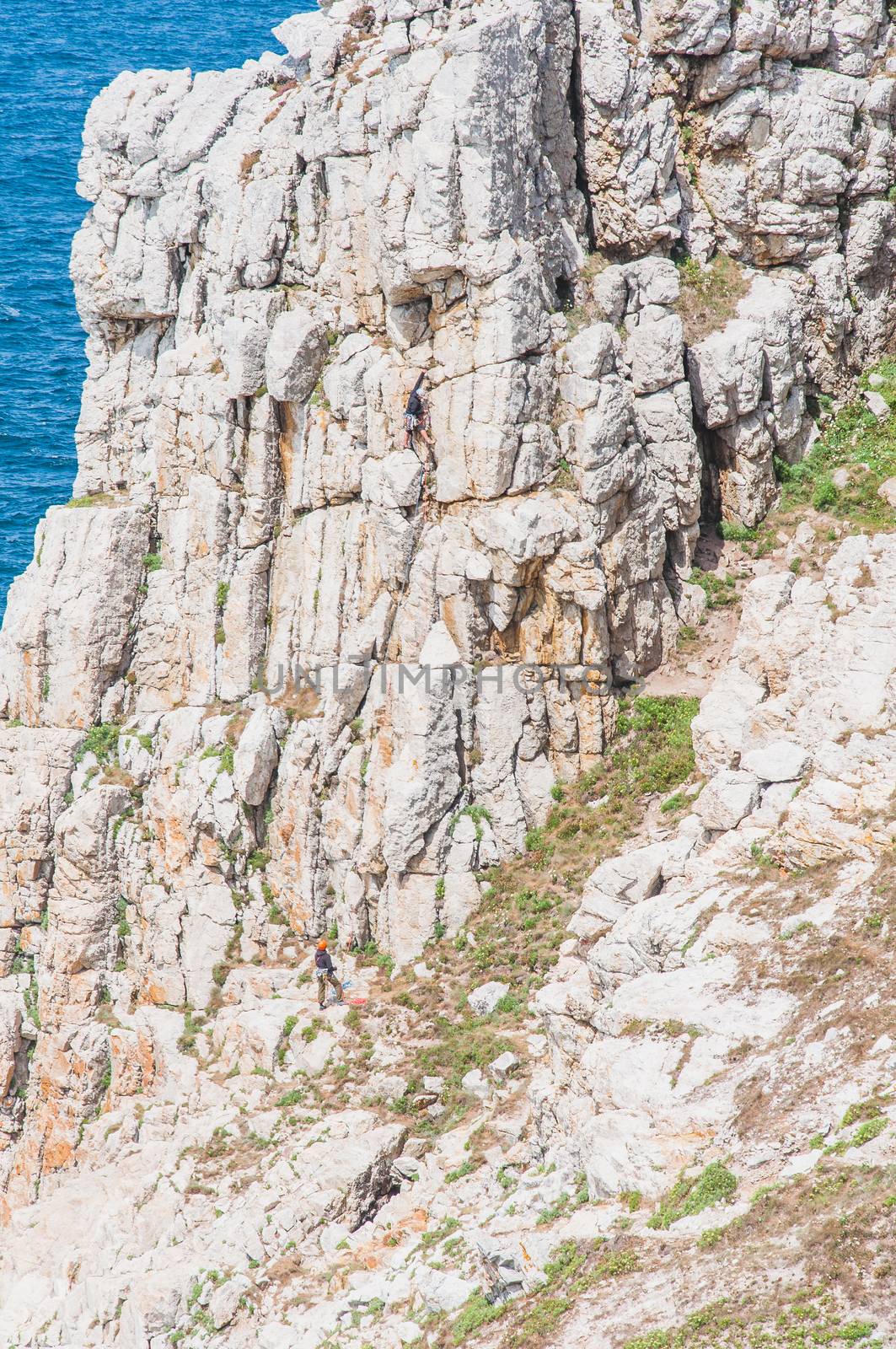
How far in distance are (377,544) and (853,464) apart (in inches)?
597

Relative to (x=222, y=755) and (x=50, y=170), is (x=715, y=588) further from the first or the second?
(x=50, y=170)

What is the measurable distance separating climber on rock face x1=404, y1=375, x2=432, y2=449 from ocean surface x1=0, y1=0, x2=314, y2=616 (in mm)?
34941

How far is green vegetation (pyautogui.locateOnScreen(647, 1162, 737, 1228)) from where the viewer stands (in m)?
23.9

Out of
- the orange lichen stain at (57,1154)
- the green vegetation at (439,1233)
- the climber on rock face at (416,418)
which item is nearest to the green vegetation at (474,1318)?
the green vegetation at (439,1233)

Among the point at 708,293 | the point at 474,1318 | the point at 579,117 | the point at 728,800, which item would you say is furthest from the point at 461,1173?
the point at 579,117

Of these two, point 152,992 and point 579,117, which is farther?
point 152,992

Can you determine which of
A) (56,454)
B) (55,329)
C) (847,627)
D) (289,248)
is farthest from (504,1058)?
(55,329)

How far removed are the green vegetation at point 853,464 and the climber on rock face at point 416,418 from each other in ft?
39.2

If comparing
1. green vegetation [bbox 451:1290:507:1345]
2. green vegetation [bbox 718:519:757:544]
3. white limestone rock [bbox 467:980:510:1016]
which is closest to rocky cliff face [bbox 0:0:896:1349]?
green vegetation [bbox 718:519:757:544]

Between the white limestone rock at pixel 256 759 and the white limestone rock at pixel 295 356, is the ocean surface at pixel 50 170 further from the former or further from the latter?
the white limestone rock at pixel 295 356

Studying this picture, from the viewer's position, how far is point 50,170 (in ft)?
303

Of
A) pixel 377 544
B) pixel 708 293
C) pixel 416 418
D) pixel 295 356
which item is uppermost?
pixel 708 293

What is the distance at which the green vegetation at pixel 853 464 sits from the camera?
4328cm

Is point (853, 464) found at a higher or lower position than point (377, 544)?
higher
